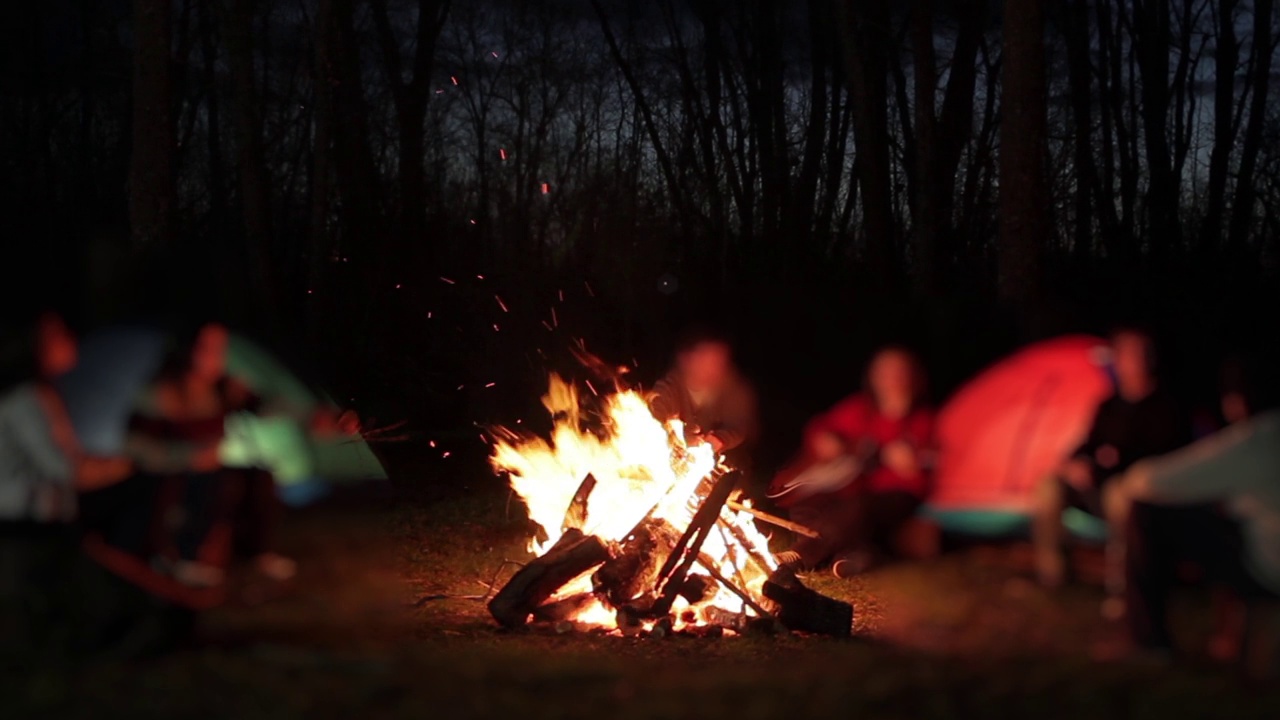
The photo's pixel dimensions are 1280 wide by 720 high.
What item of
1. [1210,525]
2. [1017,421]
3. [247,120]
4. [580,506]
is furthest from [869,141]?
[1210,525]

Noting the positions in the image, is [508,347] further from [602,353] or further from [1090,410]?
[1090,410]

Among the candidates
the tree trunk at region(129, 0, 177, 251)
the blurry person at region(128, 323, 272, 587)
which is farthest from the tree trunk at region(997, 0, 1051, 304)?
the tree trunk at region(129, 0, 177, 251)

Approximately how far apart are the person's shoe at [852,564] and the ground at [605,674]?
0.18m

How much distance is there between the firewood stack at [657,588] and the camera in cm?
962

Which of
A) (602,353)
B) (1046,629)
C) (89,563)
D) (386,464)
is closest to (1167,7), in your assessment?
(602,353)

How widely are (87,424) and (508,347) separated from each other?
13.9m

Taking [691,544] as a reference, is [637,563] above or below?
below

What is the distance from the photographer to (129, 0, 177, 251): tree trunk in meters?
10.9

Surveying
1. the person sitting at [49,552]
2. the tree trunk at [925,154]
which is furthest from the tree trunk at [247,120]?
the person sitting at [49,552]

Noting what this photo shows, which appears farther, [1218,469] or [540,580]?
[540,580]

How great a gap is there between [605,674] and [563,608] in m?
3.75

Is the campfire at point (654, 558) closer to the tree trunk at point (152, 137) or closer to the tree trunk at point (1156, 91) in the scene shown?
the tree trunk at point (152, 137)

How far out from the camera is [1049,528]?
6.18 metres

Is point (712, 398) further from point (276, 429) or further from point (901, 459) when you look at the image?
point (276, 429)
